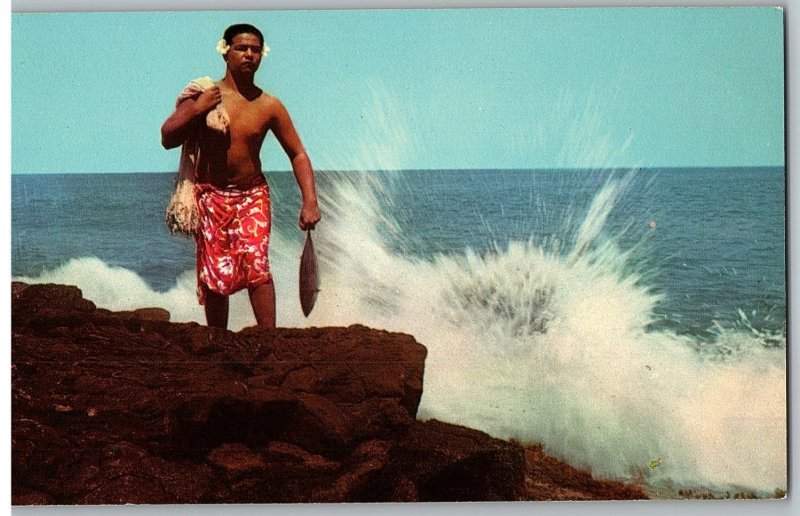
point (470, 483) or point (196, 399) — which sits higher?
point (196, 399)

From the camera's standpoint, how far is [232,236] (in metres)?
4.89

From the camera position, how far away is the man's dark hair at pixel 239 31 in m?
4.84

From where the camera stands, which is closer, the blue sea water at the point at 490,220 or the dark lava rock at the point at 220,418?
the dark lava rock at the point at 220,418

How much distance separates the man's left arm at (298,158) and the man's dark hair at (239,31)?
28cm

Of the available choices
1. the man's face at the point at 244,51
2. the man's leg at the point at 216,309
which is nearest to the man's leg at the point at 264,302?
the man's leg at the point at 216,309

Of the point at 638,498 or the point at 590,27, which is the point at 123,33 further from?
the point at 638,498

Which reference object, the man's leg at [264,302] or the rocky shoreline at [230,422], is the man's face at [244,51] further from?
Answer: the rocky shoreline at [230,422]

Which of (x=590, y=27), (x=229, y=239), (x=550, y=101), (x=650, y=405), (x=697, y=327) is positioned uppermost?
(x=590, y=27)

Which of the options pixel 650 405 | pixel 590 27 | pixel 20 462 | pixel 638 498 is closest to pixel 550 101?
pixel 590 27

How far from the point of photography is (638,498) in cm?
493

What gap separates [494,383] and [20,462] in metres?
1.94

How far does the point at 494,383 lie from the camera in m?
4.89

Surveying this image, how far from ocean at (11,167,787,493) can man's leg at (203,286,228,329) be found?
0.05 meters

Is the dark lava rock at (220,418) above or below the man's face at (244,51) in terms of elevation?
below
